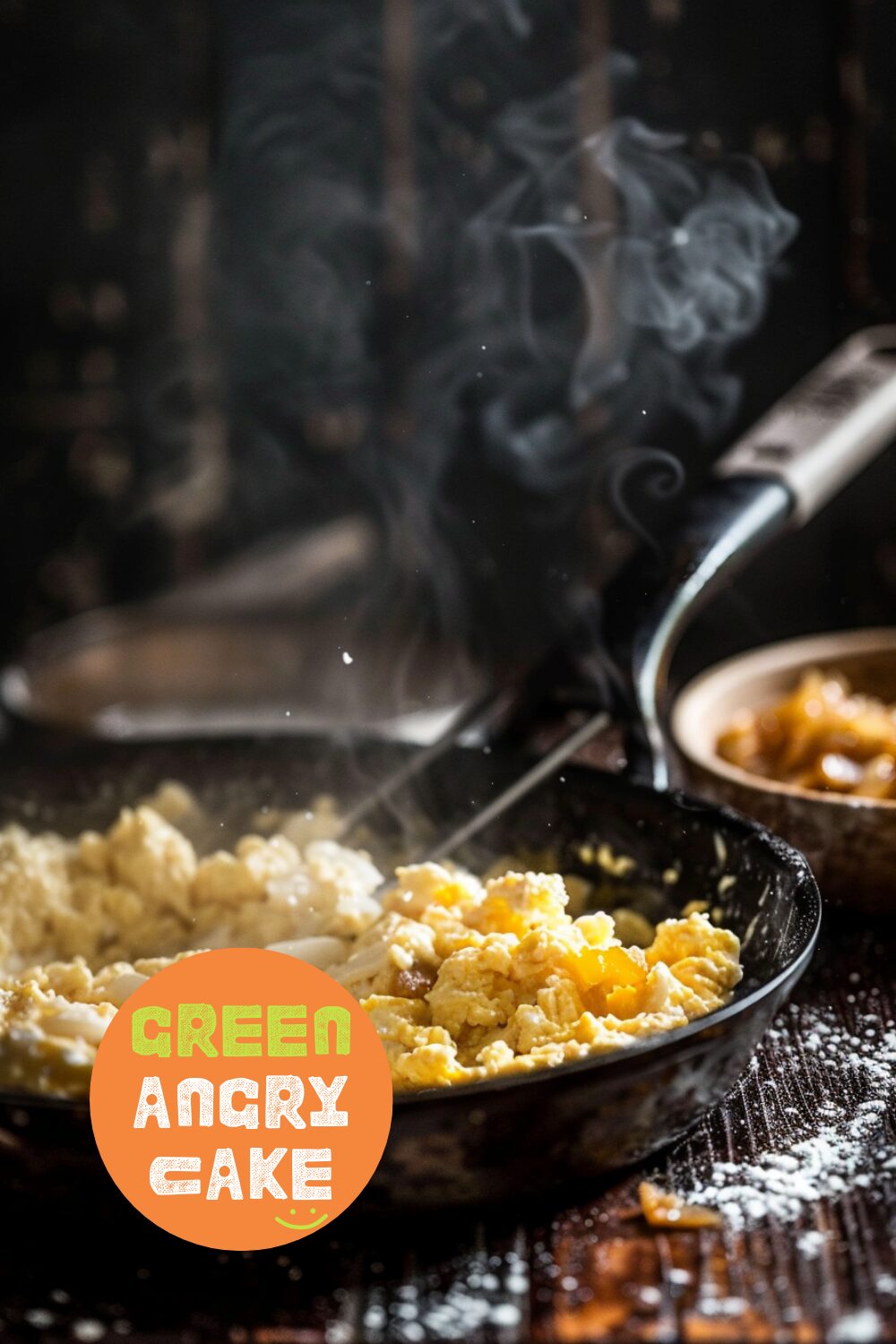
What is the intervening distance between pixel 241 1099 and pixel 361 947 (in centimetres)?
28

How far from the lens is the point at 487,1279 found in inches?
36.1

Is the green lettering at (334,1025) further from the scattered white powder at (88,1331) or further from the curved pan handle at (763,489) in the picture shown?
the curved pan handle at (763,489)

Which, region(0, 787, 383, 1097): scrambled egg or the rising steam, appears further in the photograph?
the rising steam

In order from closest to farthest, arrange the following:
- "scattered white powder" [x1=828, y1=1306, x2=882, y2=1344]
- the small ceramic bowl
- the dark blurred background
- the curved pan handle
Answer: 1. "scattered white powder" [x1=828, y1=1306, x2=882, y2=1344]
2. the small ceramic bowl
3. the curved pan handle
4. the dark blurred background

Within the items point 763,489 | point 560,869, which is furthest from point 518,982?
point 763,489

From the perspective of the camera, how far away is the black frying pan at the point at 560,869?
0.89 metres

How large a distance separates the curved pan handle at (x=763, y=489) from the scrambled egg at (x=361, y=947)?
0.35 metres

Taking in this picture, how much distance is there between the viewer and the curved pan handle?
1.61 meters

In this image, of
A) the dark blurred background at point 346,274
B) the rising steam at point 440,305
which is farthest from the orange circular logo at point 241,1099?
the dark blurred background at point 346,274

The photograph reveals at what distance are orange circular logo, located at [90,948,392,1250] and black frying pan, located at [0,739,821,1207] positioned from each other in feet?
0.10

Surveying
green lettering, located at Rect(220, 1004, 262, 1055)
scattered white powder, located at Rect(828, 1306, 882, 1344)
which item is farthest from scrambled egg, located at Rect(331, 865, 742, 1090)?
scattered white powder, located at Rect(828, 1306, 882, 1344)

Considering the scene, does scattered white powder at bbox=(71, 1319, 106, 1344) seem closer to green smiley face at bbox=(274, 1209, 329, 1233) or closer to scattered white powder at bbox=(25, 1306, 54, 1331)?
scattered white powder at bbox=(25, 1306, 54, 1331)

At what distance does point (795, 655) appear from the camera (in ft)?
6.46

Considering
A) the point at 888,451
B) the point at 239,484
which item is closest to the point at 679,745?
the point at 888,451
